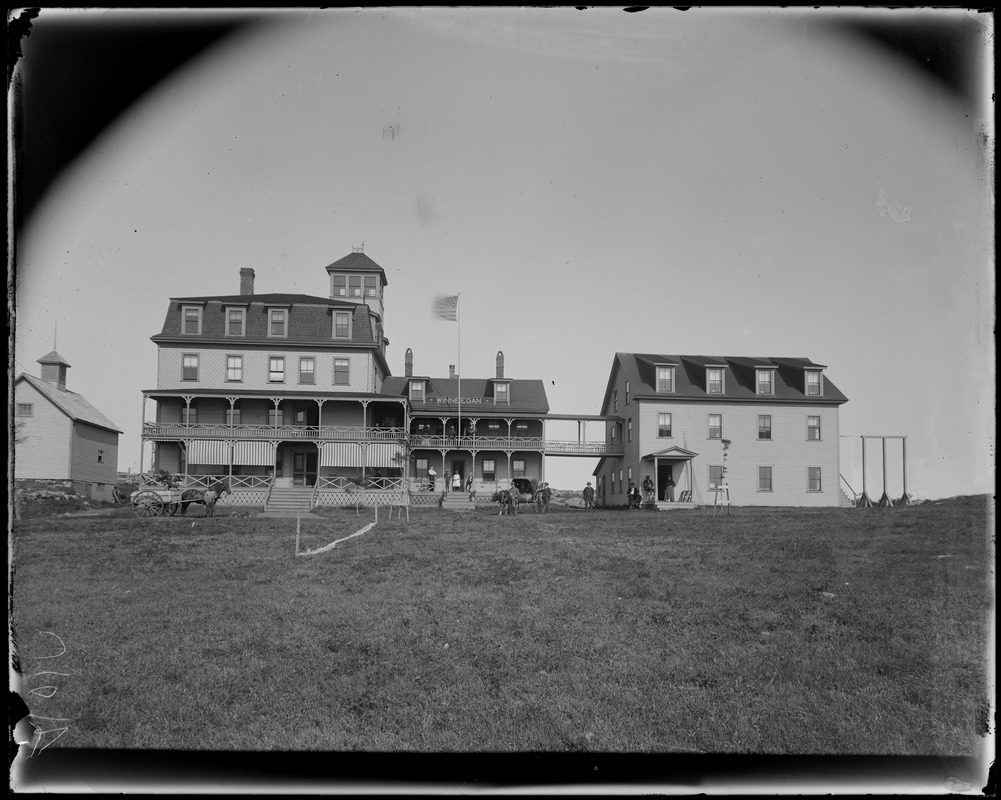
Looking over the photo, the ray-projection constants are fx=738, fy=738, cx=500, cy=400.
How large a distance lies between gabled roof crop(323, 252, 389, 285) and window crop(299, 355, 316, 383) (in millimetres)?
6364

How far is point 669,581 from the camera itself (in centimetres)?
1023

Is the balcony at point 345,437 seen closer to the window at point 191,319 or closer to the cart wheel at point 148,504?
the window at point 191,319

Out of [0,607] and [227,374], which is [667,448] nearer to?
[227,374]

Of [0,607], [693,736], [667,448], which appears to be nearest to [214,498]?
[0,607]

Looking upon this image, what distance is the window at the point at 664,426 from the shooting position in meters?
38.2

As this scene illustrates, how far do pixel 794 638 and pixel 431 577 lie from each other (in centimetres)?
508

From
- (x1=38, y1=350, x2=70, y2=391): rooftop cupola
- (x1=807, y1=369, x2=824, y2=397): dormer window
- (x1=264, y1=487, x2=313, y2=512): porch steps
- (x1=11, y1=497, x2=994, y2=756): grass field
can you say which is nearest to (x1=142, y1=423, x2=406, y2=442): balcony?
(x1=264, y1=487, x2=313, y2=512): porch steps

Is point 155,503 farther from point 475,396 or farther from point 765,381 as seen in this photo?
point 765,381

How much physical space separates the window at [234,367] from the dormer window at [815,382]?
28864mm

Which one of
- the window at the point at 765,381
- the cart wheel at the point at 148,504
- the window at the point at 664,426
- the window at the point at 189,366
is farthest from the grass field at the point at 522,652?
the window at the point at 765,381

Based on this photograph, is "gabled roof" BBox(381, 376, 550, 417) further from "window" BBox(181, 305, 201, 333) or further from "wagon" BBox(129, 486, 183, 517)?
"wagon" BBox(129, 486, 183, 517)

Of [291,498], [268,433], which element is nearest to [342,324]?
[268,433]

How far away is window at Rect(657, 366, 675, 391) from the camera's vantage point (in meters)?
38.8

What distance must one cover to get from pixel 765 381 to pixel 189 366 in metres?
29.0
